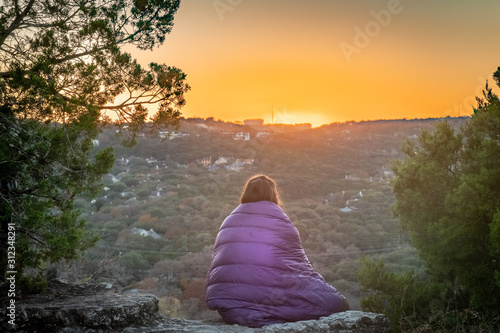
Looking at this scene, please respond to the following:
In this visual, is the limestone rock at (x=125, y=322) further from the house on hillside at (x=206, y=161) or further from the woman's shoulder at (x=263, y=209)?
the house on hillside at (x=206, y=161)

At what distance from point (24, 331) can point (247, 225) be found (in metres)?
1.91

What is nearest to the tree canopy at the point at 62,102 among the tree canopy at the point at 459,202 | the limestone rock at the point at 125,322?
the limestone rock at the point at 125,322

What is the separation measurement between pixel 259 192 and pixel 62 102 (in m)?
2.28

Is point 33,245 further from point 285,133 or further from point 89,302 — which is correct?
point 285,133

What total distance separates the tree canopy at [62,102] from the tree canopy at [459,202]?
5.19 meters

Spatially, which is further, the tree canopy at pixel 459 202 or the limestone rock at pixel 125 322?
the tree canopy at pixel 459 202

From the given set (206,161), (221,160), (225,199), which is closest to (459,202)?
(225,199)

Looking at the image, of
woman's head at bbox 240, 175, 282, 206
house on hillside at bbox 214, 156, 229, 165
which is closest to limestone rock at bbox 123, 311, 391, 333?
woman's head at bbox 240, 175, 282, 206

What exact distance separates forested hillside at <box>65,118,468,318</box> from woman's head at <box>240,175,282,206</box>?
981 cm

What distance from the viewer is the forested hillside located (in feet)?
68.2

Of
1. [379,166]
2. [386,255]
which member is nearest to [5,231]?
[386,255]

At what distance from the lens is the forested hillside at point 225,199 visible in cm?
2080

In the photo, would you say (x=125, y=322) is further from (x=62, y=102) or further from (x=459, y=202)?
(x=459, y=202)

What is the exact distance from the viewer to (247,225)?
11.4ft
